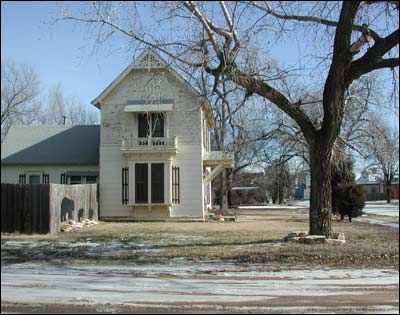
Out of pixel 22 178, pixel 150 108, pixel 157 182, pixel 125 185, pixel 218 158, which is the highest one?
pixel 150 108

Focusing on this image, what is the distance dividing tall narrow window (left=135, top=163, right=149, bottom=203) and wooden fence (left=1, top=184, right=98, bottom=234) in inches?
99.6

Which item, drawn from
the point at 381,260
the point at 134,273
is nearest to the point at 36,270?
the point at 134,273

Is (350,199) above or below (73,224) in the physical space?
above

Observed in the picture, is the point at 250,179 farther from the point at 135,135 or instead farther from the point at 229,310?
the point at 229,310

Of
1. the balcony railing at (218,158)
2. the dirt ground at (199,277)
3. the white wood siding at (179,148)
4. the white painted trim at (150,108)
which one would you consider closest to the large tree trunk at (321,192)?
the dirt ground at (199,277)

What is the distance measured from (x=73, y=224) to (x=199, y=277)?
1500 centimetres

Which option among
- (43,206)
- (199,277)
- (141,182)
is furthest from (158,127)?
(199,277)

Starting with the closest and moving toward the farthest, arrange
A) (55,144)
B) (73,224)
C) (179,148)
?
(73,224) < (179,148) < (55,144)

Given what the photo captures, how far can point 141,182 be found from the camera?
31031mm

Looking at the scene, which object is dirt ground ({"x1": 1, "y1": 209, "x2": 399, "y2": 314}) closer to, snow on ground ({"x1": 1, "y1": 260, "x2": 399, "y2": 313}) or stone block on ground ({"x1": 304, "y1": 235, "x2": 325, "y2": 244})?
snow on ground ({"x1": 1, "y1": 260, "x2": 399, "y2": 313})

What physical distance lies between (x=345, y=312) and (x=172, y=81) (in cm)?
2552

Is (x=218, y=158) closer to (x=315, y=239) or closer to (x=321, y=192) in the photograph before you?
(x=321, y=192)

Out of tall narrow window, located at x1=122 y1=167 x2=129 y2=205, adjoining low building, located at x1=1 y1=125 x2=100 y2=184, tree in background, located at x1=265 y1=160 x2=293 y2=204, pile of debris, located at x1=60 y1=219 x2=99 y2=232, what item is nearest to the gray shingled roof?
adjoining low building, located at x1=1 y1=125 x2=100 y2=184

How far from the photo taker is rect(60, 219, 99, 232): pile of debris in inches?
878
